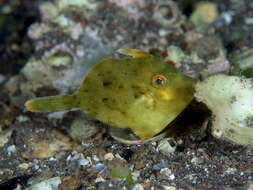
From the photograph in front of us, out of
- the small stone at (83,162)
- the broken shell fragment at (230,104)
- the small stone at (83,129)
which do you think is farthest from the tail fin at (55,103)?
the broken shell fragment at (230,104)

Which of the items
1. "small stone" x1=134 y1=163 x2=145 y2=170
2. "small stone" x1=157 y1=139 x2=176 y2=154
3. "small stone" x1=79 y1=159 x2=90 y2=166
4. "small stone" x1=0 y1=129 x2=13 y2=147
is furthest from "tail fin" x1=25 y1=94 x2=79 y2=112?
"small stone" x1=157 y1=139 x2=176 y2=154

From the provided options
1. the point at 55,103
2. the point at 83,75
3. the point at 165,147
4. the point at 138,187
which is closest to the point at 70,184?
the point at 138,187

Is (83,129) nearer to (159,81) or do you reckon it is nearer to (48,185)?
(48,185)

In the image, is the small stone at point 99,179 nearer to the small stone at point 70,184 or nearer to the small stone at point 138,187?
the small stone at point 70,184

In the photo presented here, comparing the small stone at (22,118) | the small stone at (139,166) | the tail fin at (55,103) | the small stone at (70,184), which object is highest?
the tail fin at (55,103)

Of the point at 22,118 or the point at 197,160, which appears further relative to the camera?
the point at 22,118

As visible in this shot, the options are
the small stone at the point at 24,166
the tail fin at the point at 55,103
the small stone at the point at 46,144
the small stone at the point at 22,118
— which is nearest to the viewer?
the tail fin at the point at 55,103
